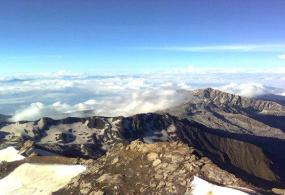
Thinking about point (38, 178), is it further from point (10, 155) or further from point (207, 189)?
point (10, 155)

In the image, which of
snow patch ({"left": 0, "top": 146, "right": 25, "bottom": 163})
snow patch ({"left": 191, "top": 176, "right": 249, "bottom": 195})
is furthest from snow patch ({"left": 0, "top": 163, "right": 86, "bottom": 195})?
snow patch ({"left": 191, "top": 176, "right": 249, "bottom": 195})

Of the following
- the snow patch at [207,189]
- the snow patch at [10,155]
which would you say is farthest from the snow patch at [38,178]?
the snow patch at [207,189]

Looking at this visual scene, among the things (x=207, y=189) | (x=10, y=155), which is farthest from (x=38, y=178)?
(x=10, y=155)

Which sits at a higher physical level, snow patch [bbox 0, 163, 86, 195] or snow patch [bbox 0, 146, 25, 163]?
snow patch [bbox 0, 163, 86, 195]

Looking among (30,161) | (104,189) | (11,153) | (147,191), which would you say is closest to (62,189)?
(104,189)

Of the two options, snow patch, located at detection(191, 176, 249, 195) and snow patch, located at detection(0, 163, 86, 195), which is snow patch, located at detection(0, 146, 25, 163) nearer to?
snow patch, located at detection(0, 163, 86, 195)

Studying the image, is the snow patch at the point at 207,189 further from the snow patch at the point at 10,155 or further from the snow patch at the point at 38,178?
the snow patch at the point at 10,155

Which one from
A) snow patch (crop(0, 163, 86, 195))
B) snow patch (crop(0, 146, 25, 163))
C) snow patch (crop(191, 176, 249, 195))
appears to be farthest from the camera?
snow patch (crop(0, 146, 25, 163))
